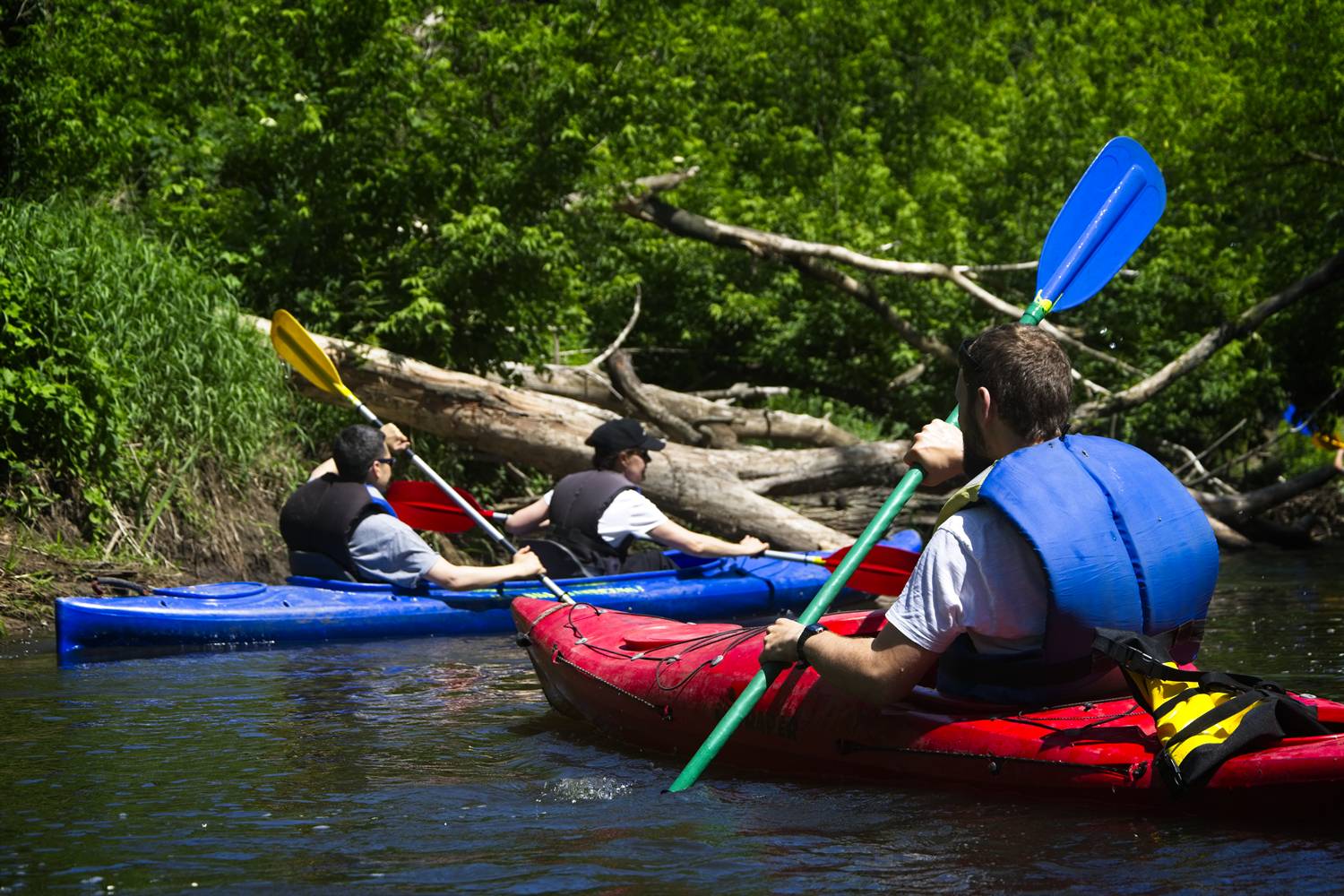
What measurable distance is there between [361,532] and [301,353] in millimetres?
1341

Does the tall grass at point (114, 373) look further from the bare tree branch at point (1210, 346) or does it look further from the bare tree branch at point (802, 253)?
the bare tree branch at point (1210, 346)

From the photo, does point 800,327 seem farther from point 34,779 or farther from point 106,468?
point 34,779

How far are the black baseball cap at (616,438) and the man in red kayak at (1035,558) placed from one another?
4050mm

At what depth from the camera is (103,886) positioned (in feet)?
9.21

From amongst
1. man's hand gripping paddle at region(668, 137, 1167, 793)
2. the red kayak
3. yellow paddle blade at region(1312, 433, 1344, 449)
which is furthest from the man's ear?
yellow paddle blade at region(1312, 433, 1344, 449)

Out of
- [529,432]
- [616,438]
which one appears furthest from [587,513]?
[529,432]

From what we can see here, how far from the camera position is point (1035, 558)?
295 cm

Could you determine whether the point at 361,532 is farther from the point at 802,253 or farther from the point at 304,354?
the point at 802,253

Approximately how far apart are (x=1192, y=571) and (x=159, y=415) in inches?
235

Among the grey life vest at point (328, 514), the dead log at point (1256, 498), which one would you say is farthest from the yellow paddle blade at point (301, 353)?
the dead log at point (1256, 498)

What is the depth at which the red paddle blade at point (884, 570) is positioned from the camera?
5989mm

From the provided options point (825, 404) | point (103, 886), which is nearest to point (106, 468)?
point (103, 886)

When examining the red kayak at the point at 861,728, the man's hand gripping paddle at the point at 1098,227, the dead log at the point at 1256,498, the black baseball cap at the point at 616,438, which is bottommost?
the dead log at the point at 1256,498

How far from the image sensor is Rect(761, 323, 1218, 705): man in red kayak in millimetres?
2957
